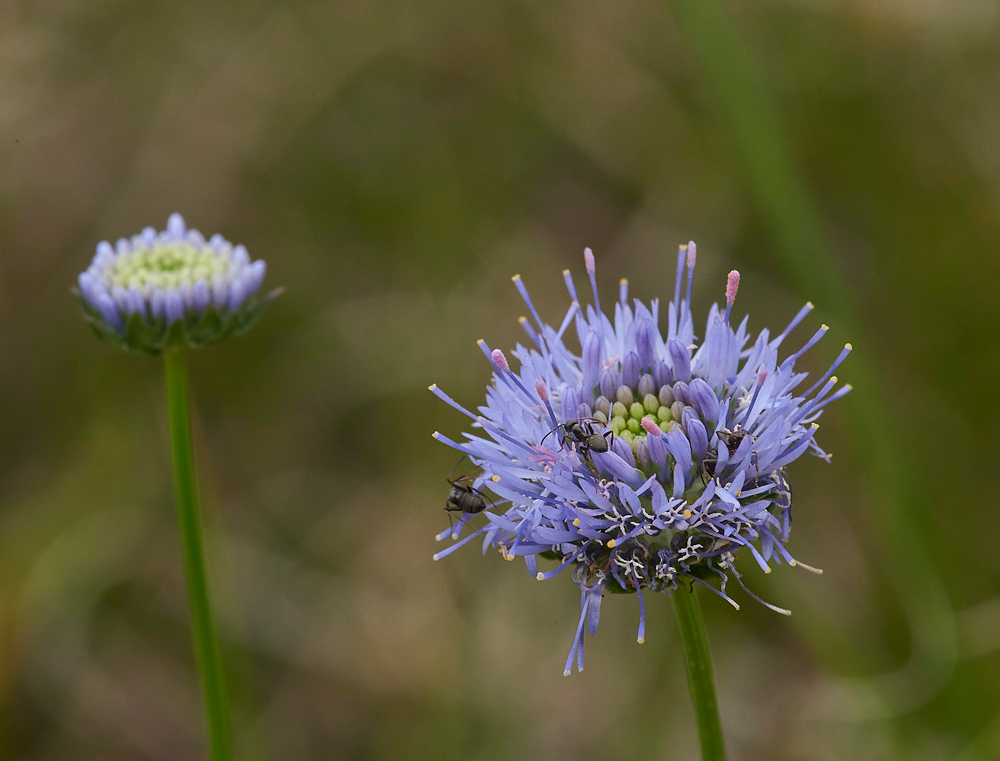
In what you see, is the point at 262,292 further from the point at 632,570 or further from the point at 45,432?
the point at 632,570

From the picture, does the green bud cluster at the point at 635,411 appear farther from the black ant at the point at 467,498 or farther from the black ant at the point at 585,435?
the black ant at the point at 467,498

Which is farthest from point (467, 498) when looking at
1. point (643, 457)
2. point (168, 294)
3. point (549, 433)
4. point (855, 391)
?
point (855, 391)

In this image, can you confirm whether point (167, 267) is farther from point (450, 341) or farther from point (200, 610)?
point (450, 341)

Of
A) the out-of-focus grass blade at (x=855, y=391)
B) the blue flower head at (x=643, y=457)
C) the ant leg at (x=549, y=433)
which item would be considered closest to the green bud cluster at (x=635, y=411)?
the blue flower head at (x=643, y=457)

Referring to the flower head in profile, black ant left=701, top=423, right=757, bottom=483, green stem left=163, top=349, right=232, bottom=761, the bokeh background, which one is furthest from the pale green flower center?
black ant left=701, top=423, right=757, bottom=483

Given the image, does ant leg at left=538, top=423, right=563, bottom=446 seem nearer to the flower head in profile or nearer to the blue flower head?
the blue flower head

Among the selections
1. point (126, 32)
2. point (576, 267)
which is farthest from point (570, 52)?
point (126, 32)

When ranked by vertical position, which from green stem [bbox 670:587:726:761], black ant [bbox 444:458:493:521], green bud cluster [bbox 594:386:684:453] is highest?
green bud cluster [bbox 594:386:684:453]
